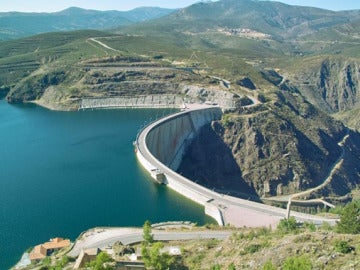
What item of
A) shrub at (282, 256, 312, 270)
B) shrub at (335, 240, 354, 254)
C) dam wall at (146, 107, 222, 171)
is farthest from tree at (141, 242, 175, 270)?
dam wall at (146, 107, 222, 171)

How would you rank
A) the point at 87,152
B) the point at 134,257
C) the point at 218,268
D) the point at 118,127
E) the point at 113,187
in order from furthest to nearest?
the point at 118,127, the point at 87,152, the point at 113,187, the point at 134,257, the point at 218,268

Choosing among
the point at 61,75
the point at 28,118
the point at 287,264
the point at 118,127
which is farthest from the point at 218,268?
the point at 61,75

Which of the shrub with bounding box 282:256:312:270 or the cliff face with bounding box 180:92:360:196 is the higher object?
the shrub with bounding box 282:256:312:270

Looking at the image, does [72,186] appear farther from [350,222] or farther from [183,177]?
[350,222]

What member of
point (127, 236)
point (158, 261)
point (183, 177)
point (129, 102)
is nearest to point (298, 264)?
point (158, 261)

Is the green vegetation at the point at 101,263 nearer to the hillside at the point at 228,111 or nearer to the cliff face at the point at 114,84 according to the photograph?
the hillside at the point at 228,111

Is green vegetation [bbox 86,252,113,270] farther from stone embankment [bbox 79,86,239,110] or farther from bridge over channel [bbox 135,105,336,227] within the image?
stone embankment [bbox 79,86,239,110]

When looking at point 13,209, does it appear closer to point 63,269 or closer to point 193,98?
point 63,269
